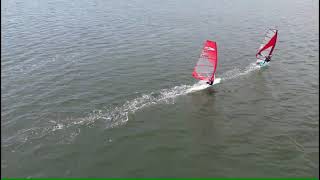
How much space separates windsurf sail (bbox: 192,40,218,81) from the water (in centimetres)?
127

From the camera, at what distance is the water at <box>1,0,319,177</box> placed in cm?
2214

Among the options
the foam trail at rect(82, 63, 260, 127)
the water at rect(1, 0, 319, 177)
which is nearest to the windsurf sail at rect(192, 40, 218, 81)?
the foam trail at rect(82, 63, 260, 127)

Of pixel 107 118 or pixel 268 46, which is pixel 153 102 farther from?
pixel 268 46

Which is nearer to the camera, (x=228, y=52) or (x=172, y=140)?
(x=172, y=140)

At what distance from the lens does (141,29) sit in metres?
54.1

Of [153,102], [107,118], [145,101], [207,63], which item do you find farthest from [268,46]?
[107,118]

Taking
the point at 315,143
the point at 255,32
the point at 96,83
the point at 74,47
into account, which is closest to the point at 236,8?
the point at 255,32

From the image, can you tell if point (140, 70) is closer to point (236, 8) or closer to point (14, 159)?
point (14, 159)

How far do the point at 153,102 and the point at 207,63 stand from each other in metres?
7.81

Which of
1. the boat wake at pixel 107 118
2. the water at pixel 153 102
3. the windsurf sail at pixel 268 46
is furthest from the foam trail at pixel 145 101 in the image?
the windsurf sail at pixel 268 46

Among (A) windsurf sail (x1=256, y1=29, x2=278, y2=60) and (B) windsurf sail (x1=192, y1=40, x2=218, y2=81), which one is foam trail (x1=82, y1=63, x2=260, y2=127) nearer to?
(B) windsurf sail (x1=192, y1=40, x2=218, y2=81)

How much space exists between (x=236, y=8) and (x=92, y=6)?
111 ft

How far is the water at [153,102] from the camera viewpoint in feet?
72.6

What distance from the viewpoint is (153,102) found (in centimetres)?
3020
